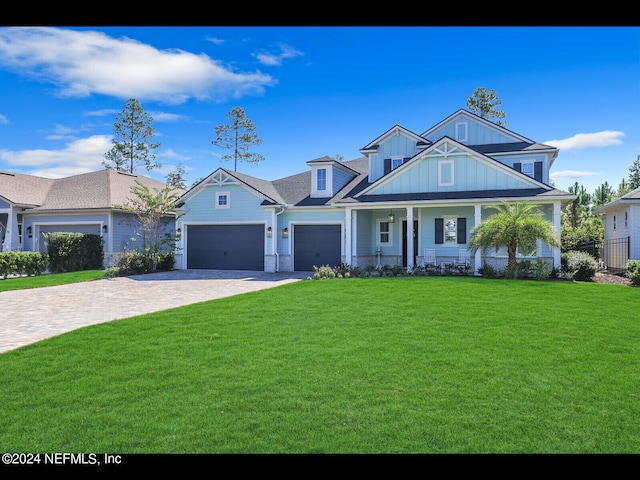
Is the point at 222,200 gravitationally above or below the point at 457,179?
below

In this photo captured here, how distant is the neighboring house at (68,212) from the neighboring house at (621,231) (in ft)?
79.5

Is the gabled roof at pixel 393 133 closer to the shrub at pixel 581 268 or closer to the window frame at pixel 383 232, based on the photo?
the window frame at pixel 383 232

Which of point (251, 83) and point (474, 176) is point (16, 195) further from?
point (474, 176)

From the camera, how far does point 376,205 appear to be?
19.4 m

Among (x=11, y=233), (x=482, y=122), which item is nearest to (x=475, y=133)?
(x=482, y=122)

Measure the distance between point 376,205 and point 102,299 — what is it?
37.1 ft

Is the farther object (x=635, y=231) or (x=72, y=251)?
(x=72, y=251)

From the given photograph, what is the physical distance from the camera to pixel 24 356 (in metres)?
6.94

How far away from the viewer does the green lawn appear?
430 centimetres

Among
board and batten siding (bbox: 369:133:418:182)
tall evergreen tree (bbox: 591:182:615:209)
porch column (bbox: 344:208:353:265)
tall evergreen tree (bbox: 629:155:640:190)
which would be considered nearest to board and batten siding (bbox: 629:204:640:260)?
board and batten siding (bbox: 369:133:418:182)

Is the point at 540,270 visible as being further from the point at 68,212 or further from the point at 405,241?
the point at 68,212

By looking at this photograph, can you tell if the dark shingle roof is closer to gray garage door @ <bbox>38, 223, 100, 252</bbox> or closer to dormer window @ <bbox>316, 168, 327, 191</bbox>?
dormer window @ <bbox>316, 168, 327, 191</bbox>
